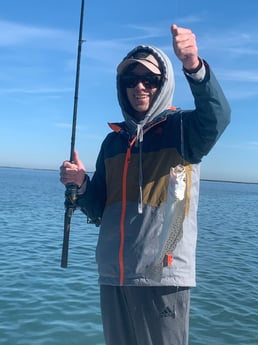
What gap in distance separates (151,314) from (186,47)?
2.12m

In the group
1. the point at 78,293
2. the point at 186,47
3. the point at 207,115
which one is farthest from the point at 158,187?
the point at 78,293

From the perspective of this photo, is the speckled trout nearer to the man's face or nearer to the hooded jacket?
the hooded jacket

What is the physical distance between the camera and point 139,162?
155 inches

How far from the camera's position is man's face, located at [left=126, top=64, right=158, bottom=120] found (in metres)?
4.02

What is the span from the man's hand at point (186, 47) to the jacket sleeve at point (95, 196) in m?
1.43

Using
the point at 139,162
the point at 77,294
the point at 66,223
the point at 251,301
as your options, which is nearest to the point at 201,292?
the point at 251,301

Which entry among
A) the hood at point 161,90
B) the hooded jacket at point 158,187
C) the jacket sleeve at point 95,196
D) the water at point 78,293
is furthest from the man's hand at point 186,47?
the water at point 78,293

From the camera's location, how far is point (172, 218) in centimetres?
356

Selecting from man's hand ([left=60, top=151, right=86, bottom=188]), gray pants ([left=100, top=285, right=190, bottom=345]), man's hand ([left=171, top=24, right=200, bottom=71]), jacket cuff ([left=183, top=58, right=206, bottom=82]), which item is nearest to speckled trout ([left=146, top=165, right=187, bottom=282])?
gray pants ([left=100, top=285, right=190, bottom=345])

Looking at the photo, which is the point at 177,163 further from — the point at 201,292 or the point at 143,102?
the point at 201,292

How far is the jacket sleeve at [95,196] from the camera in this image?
4.38m

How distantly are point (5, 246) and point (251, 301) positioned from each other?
8654mm

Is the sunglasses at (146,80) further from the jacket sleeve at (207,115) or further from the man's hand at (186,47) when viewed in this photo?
the man's hand at (186,47)

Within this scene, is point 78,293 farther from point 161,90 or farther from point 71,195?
point 161,90
